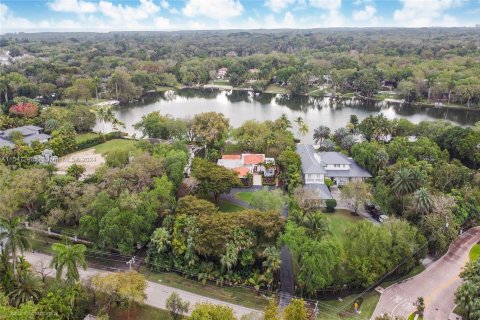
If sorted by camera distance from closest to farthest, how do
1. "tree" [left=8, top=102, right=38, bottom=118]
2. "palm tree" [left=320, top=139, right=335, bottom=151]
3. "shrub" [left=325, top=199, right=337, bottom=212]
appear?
"shrub" [left=325, top=199, right=337, bottom=212], "palm tree" [left=320, top=139, right=335, bottom=151], "tree" [left=8, top=102, right=38, bottom=118]

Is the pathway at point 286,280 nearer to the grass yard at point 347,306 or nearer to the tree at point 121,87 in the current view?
the grass yard at point 347,306

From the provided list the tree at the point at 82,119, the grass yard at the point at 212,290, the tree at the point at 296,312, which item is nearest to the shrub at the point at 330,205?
the grass yard at the point at 212,290

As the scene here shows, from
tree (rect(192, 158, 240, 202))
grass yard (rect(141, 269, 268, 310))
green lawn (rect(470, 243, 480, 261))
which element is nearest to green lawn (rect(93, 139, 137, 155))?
tree (rect(192, 158, 240, 202))

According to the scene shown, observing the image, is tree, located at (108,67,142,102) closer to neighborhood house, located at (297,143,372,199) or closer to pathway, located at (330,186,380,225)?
neighborhood house, located at (297,143,372,199)

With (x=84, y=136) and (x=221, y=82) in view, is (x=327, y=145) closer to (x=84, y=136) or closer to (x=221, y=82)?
(x=84, y=136)

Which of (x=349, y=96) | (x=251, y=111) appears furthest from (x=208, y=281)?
(x=349, y=96)

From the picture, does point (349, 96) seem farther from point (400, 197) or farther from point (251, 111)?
point (400, 197)
